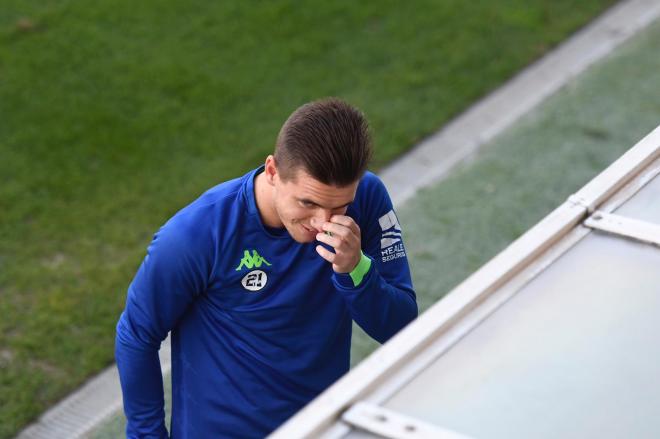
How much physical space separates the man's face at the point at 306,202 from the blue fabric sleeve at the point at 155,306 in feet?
0.86

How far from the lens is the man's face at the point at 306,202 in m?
2.75

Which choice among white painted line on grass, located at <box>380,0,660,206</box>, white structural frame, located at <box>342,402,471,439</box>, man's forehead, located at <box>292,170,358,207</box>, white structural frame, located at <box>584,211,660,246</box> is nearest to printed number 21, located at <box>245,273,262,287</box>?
man's forehead, located at <box>292,170,358,207</box>

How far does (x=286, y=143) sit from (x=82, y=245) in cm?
404

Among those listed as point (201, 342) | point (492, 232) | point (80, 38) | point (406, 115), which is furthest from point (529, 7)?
point (201, 342)

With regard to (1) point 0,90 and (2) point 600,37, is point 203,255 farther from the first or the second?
(2) point 600,37

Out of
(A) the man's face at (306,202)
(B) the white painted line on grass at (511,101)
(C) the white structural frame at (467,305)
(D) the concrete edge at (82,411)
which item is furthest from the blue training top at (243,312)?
(B) the white painted line on grass at (511,101)

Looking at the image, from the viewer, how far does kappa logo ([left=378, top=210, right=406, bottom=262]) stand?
312 centimetres

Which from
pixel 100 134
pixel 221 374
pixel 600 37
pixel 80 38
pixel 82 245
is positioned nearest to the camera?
pixel 221 374

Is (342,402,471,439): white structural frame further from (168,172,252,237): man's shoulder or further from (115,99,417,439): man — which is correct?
(168,172,252,237): man's shoulder

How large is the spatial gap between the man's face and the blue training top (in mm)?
129

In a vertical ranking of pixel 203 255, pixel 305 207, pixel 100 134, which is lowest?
pixel 203 255

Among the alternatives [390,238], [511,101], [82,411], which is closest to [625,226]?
[390,238]

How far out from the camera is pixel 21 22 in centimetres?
846

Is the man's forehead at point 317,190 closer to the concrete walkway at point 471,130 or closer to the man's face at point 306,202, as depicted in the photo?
the man's face at point 306,202
